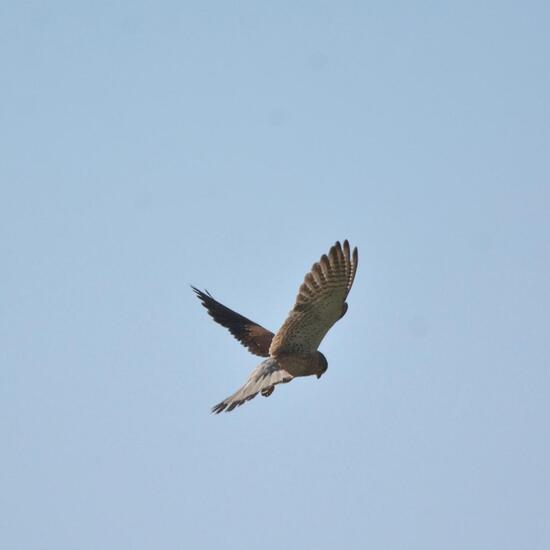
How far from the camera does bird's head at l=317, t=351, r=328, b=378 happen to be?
19.8 m

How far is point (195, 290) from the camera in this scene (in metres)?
22.5

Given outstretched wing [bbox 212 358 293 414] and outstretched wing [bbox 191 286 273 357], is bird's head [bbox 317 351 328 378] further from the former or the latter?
outstretched wing [bbox 191 286 273 357]

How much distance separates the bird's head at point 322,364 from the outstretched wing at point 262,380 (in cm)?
58

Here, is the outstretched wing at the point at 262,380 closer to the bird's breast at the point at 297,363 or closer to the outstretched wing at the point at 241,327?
the bird's breast at the point at 297,363

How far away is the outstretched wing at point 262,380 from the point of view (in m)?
18.9

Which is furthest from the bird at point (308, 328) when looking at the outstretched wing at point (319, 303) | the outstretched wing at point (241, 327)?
the outstretched wing at point (241, 327)

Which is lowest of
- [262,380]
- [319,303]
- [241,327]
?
[262,380]

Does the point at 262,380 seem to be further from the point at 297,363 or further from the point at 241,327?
the point at 241,327

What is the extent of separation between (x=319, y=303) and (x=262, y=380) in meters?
1.54

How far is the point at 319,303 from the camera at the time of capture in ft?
61.1

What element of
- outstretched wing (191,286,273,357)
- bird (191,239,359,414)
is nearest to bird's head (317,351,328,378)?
bird (191,239,359,414)

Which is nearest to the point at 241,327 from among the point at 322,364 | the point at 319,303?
the point at 322,364

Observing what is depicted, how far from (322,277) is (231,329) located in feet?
13.0

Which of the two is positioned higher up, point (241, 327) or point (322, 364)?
point (241, 327)
